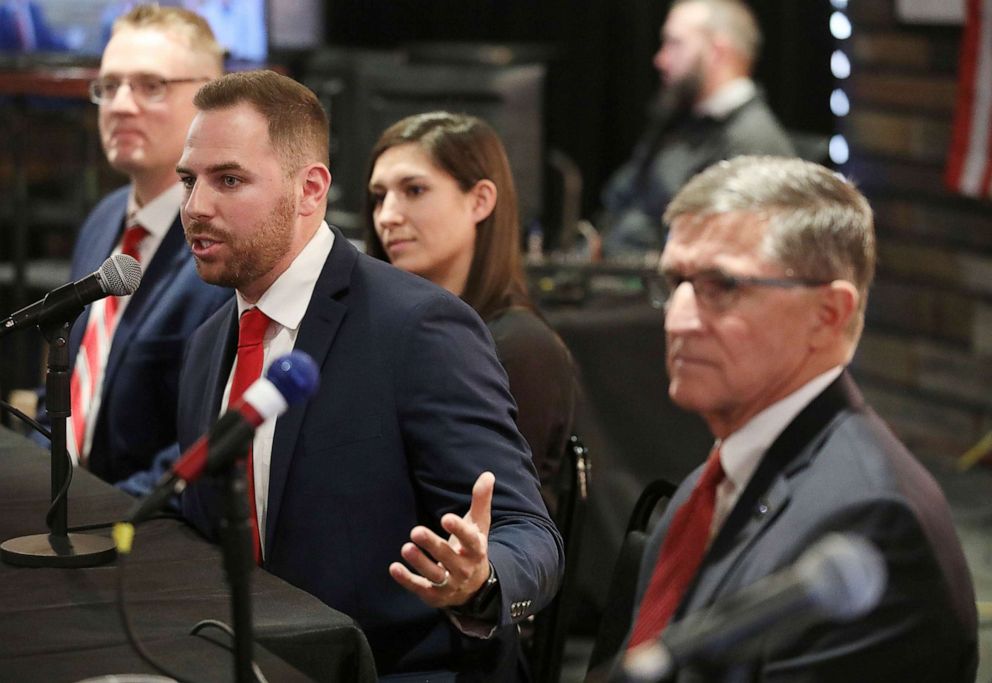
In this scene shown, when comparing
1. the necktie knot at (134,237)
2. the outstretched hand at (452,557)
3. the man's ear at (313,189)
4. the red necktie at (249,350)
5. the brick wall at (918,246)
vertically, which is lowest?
the brick wall at (918,246)

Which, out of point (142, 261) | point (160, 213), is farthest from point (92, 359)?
point (160, 213)

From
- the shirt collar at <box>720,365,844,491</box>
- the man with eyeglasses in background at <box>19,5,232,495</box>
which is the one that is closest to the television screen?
the man with eyeglasses in background at <box>19,5,232,495</box>

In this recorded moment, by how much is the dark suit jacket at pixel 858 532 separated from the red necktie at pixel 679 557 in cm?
7

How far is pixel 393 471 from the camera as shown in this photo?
2307mm

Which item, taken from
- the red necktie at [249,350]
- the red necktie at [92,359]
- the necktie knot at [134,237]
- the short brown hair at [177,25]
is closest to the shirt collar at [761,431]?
the red necktie at [249,350]

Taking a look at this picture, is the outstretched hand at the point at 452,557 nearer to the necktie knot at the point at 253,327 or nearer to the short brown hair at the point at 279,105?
the necktie knot at the point at 253,327

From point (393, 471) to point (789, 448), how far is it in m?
0.78

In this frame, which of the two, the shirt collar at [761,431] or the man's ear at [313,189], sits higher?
the man's ear at [313,189]

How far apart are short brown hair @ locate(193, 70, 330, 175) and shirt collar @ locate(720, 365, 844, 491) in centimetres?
98

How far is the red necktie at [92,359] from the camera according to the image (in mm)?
3299

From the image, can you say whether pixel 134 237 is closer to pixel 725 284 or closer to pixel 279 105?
pixel 279 105

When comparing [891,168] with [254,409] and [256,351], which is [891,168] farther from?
[254,409]

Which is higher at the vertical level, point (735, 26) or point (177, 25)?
point (177, 25)

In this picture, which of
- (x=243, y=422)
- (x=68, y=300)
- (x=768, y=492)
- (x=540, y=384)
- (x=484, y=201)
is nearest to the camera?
(x=243, y=422)
